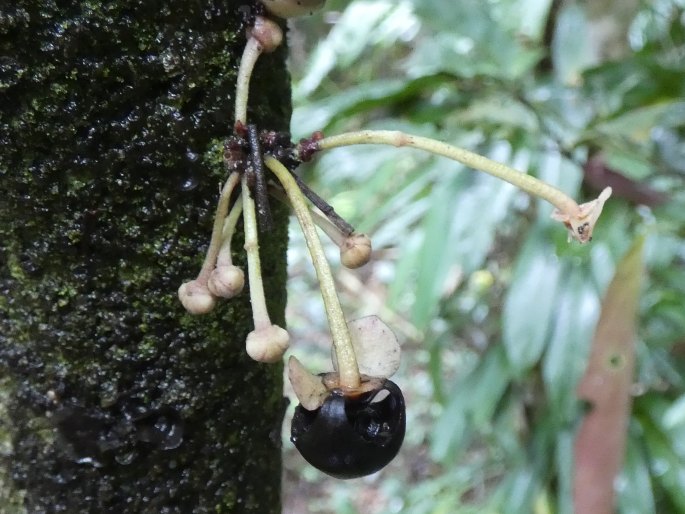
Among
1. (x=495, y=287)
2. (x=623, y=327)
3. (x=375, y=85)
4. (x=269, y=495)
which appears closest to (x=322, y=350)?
(x=495, y=287)

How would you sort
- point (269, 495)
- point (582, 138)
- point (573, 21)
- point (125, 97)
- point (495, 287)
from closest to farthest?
point (125, 97) → point (269, 495) → point (582, 138) → point (573, 21) → point (495, 287)

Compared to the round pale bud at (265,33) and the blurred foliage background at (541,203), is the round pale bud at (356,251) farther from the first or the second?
the blurred foliage background at (541,203)

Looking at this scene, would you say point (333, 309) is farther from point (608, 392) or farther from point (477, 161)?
point (608, 392)

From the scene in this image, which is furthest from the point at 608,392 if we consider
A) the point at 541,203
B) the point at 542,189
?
the point at 542,189

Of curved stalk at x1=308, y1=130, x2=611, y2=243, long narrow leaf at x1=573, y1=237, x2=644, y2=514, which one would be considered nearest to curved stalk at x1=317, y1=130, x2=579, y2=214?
curved stalk at x1=308, y1=130, x2=611, y2=243

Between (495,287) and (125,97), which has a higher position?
(495,287)

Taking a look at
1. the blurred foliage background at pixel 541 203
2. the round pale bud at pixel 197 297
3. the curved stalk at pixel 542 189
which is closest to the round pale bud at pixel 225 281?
the round pale bud at pixel 197 297

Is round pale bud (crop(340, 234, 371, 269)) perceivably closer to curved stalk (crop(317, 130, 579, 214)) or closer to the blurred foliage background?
curved stalk (crop(317, 130, 579, 214))

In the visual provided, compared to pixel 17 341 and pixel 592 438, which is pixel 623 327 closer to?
pixel 592 438
